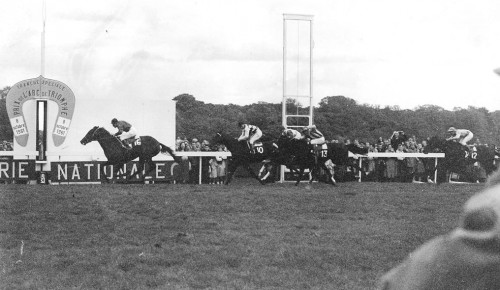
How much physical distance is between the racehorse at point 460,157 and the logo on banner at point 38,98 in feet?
32.4

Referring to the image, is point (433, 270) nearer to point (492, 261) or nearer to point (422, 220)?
point (492, 261)

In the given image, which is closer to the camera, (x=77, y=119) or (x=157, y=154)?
(x=157, y=154)

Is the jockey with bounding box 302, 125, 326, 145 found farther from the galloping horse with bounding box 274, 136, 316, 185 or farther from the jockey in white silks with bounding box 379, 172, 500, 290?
the jockey in white silks with bounding box 379, 172, 500, 290

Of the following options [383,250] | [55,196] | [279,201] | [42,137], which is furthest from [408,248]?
[42,137]

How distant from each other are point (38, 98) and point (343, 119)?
59.4ft

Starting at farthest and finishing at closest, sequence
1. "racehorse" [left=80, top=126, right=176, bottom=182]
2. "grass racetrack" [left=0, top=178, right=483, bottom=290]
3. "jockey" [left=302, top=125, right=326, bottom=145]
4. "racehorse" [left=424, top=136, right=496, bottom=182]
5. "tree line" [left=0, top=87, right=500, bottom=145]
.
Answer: "tree line" [left=0, top=87, right=500, bottom=145]
"racehorse" [left=424, top=136, right=496, bottom=182]
"jockey" [left=302, top=125, right=326, bottom=145]
"racehorse" [left=80, top=126, right=176, bottom=182]
"grass racetrack" [left=0, top=178, right=483, bottom=290]

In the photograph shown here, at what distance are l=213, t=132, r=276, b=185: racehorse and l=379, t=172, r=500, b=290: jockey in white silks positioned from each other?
18145 mm

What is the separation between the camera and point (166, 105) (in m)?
21.8

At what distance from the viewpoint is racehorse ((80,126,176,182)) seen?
1891cm

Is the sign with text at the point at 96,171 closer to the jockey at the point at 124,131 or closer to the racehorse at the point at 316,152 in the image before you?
the jockey at the point at 124,131

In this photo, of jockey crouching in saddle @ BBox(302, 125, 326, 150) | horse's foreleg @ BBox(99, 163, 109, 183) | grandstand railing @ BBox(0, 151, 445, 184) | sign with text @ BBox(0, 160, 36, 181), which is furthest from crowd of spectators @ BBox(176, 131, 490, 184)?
sign with text @ BBox(0, 160, 36, 181)

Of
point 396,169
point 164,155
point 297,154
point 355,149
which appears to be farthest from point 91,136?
point 396,169

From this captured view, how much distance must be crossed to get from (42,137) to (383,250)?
42.0 feet

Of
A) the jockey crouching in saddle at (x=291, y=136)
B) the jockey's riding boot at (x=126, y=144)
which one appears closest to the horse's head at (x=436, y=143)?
the jockey crouching in saddle at (x=291, y=136)
